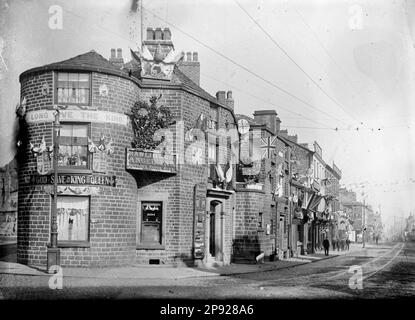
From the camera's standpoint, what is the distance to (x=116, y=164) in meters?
21.9

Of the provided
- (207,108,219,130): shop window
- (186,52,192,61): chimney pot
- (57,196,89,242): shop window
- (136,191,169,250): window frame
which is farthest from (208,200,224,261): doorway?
(186,52,192,61): chimney pot

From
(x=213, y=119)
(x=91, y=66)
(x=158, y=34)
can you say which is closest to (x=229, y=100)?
(x=213, y=119)

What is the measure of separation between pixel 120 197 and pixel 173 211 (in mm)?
2765

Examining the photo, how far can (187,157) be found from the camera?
24375mm

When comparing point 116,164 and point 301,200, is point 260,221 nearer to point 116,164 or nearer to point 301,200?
point 116,164

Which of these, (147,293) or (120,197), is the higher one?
(120,197)

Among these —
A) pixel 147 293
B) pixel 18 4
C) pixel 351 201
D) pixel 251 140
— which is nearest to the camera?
pixel 147 293

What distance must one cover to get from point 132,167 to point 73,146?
8.69 ft

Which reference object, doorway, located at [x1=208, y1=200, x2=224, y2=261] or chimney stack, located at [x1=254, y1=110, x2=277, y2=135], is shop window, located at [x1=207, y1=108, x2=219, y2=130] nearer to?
doorway, located at [x1=208, y1=200, x2=224, y2=261]

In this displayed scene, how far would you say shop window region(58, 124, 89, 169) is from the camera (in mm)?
21047

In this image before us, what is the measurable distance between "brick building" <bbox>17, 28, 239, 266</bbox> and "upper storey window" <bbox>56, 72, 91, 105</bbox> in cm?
4

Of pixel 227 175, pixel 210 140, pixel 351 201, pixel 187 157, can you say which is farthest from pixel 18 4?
pixel 351 201

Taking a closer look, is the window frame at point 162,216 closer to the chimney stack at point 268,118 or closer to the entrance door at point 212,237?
the entrance door at point 212,237
